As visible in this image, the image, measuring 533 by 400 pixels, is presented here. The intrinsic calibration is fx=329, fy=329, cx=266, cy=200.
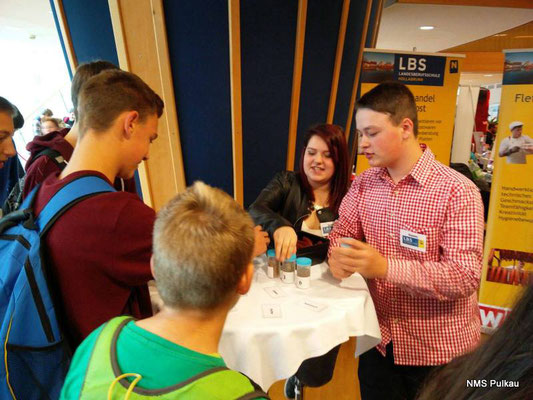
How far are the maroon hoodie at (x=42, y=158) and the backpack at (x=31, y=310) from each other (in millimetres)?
721

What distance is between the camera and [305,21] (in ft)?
8.84

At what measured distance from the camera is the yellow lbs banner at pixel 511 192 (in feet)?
9.41

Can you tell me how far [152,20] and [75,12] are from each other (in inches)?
23.8

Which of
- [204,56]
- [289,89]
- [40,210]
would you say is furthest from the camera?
[289,89]

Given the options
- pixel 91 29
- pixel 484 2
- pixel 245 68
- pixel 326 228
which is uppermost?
pixel 484 2

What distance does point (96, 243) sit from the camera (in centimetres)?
100

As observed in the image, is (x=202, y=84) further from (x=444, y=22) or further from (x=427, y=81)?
(x=444, y=22)

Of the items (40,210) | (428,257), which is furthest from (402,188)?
(40,210)

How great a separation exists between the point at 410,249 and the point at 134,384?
4.02 feet

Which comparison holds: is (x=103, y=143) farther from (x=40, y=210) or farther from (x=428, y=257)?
(x=428, y=257)

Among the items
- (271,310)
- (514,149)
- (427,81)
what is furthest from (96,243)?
(427,81)

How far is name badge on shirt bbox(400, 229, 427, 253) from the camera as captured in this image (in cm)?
141

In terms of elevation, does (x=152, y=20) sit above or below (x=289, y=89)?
above

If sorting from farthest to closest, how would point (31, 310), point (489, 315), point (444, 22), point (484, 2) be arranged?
1. point (444, 22)
2. point (484, 2)
3. point (489, 315)
4. point (31, 310)
